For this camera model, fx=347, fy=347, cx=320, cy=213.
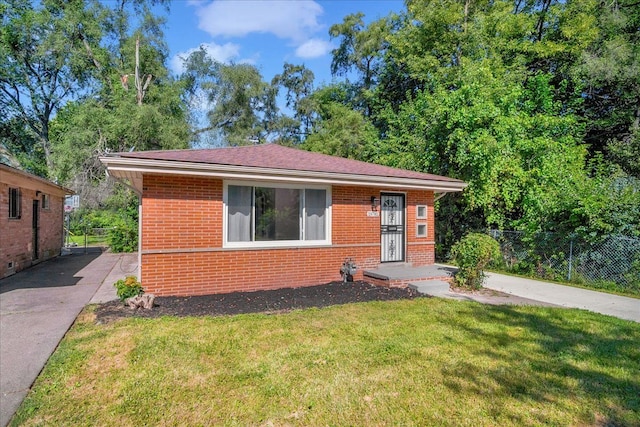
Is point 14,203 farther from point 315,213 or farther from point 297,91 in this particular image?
point 297,91

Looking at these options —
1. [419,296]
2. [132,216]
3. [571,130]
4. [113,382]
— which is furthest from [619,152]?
[132,216]

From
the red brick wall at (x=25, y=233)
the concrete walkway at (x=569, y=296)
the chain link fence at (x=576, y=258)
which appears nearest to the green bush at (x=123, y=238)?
the red brick wall at (x=25, y=233)

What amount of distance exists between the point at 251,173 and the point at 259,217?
40.8 inches

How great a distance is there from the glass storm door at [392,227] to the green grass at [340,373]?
3845mm

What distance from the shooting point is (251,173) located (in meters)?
6.93

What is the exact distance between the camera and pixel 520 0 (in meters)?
19.0

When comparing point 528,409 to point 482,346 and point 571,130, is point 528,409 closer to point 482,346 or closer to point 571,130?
point 482,346

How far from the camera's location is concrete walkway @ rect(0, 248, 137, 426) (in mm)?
3514

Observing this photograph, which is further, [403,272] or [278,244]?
[403,272]

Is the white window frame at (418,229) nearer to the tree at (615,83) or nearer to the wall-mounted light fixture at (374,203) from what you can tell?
the wall-mounted light fixture at (374,203)

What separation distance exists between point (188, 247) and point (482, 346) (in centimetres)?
526

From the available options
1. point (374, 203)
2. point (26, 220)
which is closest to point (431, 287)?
point (374, 203)

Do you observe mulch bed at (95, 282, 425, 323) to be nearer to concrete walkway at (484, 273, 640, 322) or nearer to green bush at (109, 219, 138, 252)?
concrete walkway at (484, 273, 640, 322)

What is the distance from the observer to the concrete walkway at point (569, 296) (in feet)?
21.3
